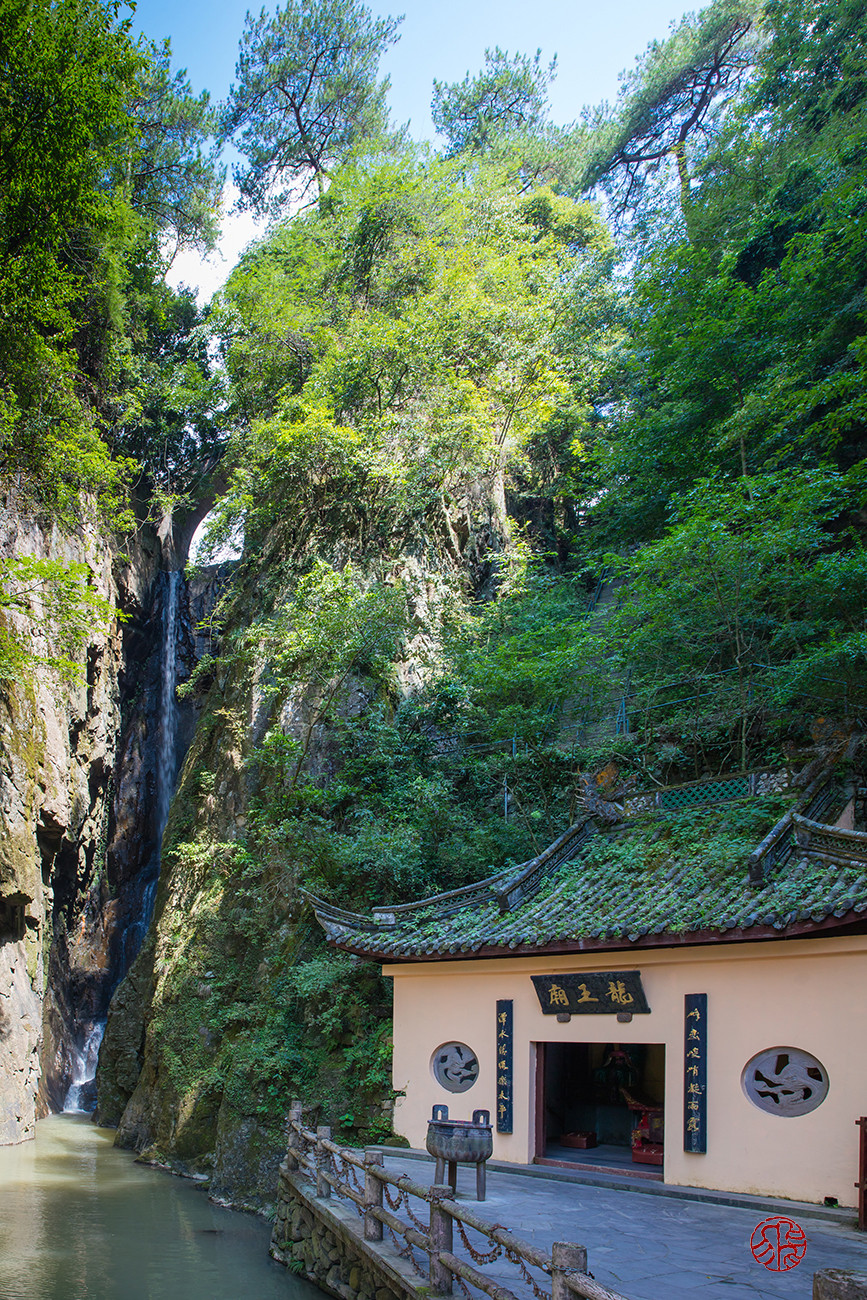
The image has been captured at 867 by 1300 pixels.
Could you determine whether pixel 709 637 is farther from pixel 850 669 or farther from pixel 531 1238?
pixel 531 1238

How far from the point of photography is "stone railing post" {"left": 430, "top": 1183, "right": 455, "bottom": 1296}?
5.41 metres

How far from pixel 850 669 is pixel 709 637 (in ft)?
8.08

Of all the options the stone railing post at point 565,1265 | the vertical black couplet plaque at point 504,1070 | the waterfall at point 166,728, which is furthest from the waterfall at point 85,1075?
the stone railing post at point 565,1265

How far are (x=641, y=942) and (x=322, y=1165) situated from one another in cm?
403

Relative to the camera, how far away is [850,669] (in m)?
10.7

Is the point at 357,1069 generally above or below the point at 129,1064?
above

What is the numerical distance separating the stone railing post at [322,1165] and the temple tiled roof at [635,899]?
78.7 inches

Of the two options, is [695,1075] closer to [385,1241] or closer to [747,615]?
[385,1241]

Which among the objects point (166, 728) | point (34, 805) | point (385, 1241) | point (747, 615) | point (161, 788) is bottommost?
point (385, 1241)

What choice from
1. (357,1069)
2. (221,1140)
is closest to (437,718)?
(357,1069)

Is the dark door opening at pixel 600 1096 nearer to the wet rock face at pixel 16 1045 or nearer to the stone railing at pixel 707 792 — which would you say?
the stone railing at pixel 707 792

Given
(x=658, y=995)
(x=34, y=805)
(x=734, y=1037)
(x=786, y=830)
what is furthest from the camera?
(x=34, y=805)

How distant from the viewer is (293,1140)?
9836mm

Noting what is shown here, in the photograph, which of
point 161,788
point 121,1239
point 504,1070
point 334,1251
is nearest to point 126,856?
point 161,788
